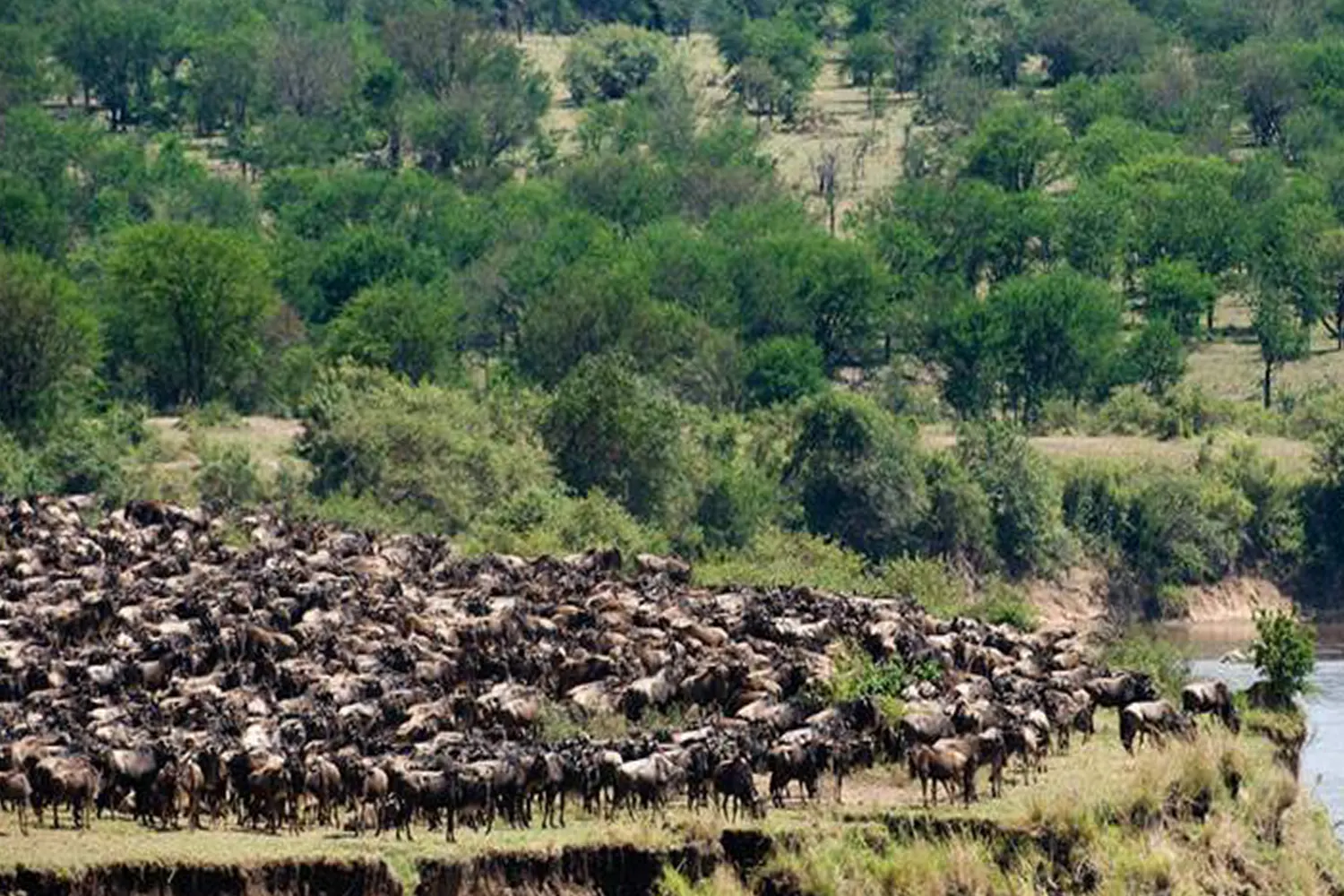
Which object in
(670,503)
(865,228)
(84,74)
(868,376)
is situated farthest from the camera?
(84,74)

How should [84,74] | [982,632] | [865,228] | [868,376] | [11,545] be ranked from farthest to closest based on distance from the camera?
[84,74], [865,228], [868,376], [11,545], [982,632]

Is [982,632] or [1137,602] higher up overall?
[982,632]

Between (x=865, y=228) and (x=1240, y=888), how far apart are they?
82.0m

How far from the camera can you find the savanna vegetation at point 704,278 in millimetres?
84062

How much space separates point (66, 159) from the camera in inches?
5438

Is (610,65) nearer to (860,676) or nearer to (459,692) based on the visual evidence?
(860,676)

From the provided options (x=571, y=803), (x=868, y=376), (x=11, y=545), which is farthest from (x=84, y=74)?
(x=571, y=803)

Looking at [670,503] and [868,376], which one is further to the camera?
[868,376]

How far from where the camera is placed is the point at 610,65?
161 meters

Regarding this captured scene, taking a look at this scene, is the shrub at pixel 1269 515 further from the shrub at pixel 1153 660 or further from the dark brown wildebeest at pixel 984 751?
the dark brown wildebeest at pixel 984 751

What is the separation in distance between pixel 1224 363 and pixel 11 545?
56075 mm

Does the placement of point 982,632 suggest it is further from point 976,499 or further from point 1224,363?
point 1224,363

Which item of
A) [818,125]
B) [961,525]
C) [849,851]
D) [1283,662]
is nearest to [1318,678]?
[961,525]

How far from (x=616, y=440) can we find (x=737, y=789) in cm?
3930
